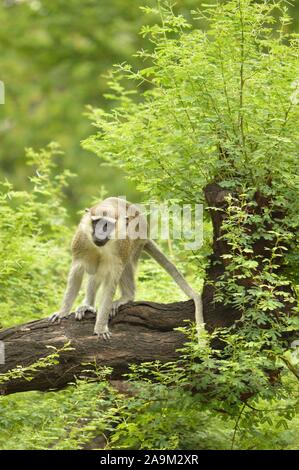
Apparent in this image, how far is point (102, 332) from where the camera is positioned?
979cm

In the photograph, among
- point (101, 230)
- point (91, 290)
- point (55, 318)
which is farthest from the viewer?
point (91, 290)

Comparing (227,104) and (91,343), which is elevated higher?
(227,104)

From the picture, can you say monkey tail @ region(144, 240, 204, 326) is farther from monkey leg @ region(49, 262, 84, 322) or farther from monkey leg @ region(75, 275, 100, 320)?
monkey leg @ region(49, 262, 84, 322)

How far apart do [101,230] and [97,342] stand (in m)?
1.22

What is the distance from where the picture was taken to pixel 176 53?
31.2 feet

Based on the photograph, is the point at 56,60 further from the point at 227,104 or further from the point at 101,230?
the point at 227,104

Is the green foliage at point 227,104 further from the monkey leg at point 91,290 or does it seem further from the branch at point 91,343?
the monkey leg at point 91,290

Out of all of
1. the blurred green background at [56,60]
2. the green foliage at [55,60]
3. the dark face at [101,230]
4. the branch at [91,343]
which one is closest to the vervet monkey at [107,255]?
the dark face at [101,230]

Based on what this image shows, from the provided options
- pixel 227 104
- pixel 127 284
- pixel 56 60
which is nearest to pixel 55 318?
pixel 127 284

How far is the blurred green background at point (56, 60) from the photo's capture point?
A: 28.1 m

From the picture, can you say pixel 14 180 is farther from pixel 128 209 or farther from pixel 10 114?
pixel 128 209

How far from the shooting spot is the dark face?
10.4 m

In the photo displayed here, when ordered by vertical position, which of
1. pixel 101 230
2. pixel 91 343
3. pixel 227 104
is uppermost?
pixel 227 104

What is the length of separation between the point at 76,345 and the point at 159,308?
894 millimetres
